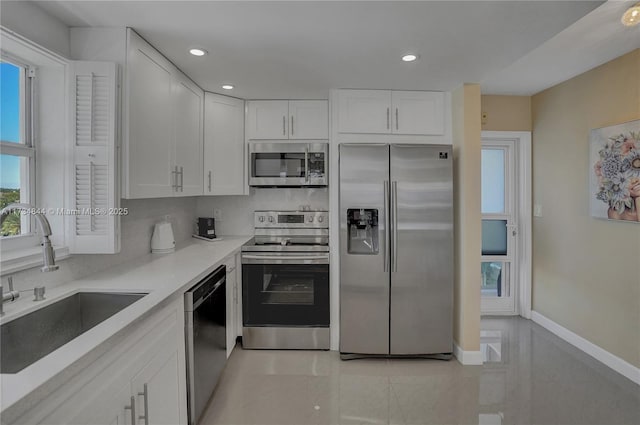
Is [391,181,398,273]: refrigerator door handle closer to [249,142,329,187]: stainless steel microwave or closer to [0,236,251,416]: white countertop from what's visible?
[249,142,329,187]: stainless steel microwave

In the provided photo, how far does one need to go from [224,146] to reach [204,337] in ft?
5.81

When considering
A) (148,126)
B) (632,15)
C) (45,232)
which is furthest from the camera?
(148,126)

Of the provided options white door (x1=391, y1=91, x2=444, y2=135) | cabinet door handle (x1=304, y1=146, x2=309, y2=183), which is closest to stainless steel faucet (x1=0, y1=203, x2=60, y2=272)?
cabinet door handle (x1=304, y1=146, x2=309, y2=183)

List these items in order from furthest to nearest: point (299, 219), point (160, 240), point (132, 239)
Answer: point (299, 219)
point (160, 240)
point (132, 239)

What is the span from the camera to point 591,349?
2934 mm

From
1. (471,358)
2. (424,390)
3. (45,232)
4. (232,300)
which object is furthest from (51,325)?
(471,358)

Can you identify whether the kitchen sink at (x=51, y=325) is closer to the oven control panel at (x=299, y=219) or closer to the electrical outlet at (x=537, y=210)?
the oven control panel at (x=299, y=219)

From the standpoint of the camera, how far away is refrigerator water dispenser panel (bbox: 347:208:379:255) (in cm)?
284

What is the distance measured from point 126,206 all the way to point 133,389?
54.1 inches

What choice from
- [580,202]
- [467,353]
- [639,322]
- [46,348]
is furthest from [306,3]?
[639,322]

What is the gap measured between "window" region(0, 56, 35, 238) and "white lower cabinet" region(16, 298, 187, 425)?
83cm

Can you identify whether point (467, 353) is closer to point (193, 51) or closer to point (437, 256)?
point (437, 256)

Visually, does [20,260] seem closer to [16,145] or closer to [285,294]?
[16,145]

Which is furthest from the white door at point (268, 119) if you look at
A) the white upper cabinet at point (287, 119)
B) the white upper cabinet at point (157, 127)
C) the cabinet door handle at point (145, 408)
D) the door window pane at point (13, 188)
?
the cabinet door handle at point (145, 408)
